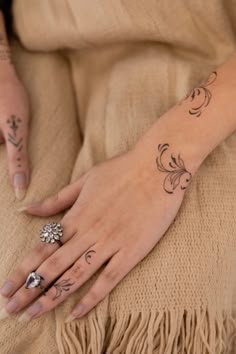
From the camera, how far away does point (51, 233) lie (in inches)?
28.3

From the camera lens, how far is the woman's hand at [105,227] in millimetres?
686

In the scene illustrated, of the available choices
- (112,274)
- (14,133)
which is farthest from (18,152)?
(112,274)

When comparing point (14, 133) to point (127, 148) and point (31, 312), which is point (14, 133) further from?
point (31, 312)

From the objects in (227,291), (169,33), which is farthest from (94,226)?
(169,33)

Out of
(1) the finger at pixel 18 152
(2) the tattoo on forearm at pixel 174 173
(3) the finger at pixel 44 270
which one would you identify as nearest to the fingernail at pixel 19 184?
(1) the finger at pixel 18 152

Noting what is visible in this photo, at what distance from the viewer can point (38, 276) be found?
2.28ft

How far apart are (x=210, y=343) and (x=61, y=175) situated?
1.16 feet

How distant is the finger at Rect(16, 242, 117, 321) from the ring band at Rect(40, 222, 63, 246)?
0.16ft

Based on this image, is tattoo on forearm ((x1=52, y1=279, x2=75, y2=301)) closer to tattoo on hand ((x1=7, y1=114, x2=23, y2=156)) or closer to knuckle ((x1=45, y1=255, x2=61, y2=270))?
knuckle ((x1=45, y1=255, x2=61, y2=270))

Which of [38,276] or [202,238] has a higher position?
[38,276]

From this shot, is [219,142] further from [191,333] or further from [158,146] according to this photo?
[191,333]

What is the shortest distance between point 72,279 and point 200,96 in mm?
344

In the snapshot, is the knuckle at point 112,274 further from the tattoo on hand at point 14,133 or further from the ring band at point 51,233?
the tattoo on hand at point 14,133

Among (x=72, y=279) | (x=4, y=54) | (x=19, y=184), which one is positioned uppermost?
(x=4, y=54)
